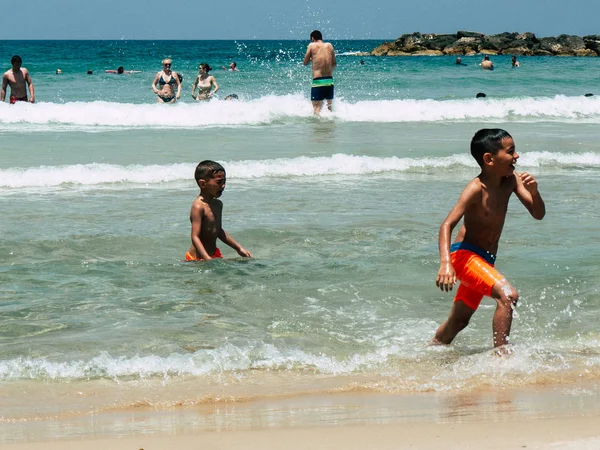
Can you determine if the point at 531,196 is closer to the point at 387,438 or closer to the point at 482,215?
the point at 482,215

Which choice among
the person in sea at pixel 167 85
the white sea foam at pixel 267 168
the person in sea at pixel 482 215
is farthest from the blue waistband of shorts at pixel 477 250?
the person in sea at pixel 167 85

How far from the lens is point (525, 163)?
41.9 ft

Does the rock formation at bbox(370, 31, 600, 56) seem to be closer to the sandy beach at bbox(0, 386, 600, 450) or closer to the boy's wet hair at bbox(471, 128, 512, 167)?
the boy's wet hair at bbox(471, 128, 512, 167)

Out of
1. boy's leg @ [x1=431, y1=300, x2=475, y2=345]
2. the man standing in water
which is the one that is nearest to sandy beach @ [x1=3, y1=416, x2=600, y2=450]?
boy's leg @ [x1=431, y1=300, x2=475, y2=345]

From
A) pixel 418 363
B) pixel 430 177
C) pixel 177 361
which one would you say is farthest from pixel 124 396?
pixel 430 177

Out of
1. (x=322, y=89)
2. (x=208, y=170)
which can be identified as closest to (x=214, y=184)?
(x=208, y=170)

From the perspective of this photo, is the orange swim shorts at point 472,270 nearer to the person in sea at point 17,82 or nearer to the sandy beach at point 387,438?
the sandy beach at point 387,438

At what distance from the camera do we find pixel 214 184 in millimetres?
6703

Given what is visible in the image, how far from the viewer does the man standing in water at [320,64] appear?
1675 centimetres

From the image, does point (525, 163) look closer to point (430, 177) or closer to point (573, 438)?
point (430, 177)

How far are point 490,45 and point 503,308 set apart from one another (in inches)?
2818

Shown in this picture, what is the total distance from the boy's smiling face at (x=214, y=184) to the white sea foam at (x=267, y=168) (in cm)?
417

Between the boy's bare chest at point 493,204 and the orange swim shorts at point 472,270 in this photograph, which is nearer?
the orange swim shorts at point 472,270

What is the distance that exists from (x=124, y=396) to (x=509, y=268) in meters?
3.44
